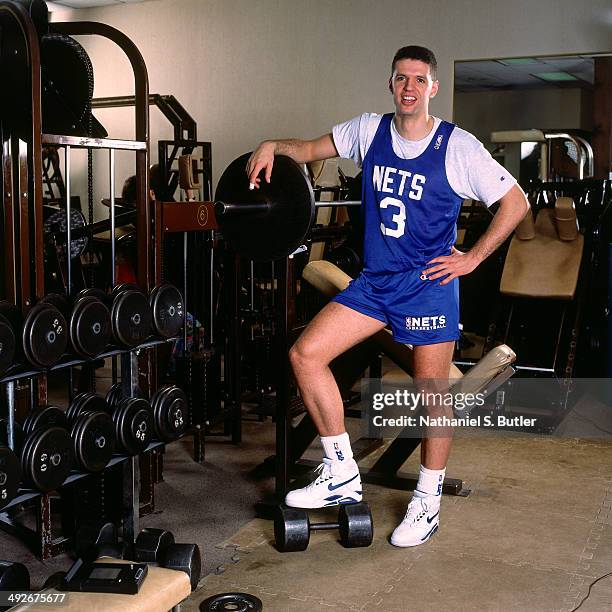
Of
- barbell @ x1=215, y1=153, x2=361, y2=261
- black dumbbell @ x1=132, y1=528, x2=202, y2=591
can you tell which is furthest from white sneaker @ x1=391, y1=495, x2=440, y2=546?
barbell @ x1=215, y1=153, x2=361, y2=261

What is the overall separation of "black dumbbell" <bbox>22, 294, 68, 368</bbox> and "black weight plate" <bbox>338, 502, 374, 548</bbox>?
3.86 ft

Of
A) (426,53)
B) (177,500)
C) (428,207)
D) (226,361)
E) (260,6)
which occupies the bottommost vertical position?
(177,500)

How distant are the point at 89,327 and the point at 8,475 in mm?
550

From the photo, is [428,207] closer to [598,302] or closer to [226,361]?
[226,361]

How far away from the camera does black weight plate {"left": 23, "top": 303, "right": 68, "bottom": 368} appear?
2.46 m

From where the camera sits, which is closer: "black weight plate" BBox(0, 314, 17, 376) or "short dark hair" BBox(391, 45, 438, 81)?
"black weight plate" BBox(0, 314, 17, 376)

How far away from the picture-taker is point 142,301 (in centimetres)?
292

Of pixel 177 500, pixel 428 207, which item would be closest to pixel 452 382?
pixel 428 207

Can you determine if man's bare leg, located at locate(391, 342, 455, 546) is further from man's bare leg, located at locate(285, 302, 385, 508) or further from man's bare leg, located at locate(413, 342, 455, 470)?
man's bare leg, located at locate(285, 302, 385, 508)

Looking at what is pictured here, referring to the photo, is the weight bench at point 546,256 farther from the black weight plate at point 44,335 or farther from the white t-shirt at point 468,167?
the black weight plate at point 44,335

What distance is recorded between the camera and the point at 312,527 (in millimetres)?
3086

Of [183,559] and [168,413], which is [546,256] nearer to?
[168,413]

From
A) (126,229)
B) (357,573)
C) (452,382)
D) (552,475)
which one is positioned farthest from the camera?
(126,229)

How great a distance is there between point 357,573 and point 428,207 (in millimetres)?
1287
